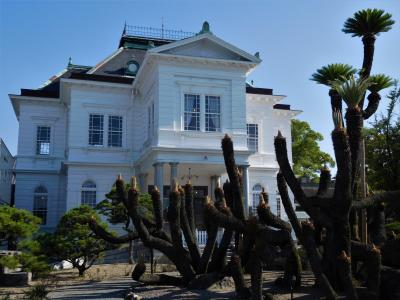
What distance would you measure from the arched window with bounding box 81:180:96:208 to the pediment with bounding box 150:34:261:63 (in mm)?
8746

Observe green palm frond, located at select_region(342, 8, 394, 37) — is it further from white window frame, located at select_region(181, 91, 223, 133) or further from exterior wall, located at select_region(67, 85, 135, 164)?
exterior wall, located at select_region(67, 85, 135, 164)

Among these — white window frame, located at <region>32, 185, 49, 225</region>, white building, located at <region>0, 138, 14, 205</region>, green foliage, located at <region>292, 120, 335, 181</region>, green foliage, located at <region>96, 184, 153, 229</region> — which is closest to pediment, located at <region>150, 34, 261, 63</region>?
green foliage, located at <region>96, 184, 153, 229</region>

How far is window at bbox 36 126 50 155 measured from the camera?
2952 cm

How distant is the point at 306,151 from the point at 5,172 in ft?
84.7

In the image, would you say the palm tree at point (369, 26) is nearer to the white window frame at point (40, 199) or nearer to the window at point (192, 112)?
the window at point (192, 112)

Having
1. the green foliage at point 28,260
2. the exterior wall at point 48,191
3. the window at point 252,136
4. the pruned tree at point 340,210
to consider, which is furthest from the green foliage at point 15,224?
the window at point 252,136

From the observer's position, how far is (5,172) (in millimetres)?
25047

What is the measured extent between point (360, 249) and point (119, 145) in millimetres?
20294

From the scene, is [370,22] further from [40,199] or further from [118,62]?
[40,199]

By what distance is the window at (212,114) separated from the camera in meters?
24.8

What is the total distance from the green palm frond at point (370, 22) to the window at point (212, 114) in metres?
10.7

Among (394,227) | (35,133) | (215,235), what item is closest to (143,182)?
(35,133)

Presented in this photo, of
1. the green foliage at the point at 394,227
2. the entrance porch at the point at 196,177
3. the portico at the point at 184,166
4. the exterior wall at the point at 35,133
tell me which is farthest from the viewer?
the exterior wall at the point at 35,133

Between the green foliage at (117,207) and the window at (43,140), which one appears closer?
the green foliage at (117,207)
